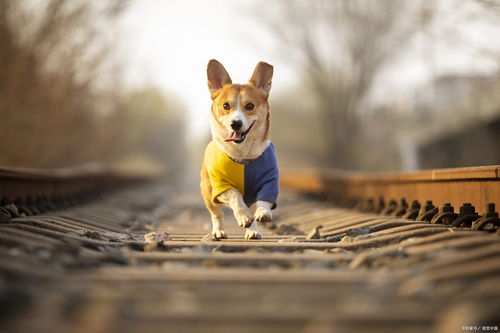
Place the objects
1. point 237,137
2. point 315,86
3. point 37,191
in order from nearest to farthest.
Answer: point 237,137, point 37,191, point 315,86

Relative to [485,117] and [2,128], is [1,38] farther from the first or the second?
[485,117]

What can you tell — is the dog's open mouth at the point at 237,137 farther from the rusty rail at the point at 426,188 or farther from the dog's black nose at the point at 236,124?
the rusty rail at the point at 426,188

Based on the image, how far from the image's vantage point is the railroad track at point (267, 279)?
82.4 inches

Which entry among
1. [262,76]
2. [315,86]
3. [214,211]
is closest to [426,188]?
[262,76]

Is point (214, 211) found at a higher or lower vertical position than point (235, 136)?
lower

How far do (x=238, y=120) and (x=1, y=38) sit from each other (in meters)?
6.03

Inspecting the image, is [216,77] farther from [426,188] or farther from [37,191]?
[37,191]

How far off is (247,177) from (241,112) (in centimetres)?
49

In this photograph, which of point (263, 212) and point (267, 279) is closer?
point (267, 279)

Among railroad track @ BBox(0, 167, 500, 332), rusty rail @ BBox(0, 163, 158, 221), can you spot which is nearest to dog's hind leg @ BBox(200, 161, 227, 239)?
railroad track @ BBox(0, 167, 500, 332)

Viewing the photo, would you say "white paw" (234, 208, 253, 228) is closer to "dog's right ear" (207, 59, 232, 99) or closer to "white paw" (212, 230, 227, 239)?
"white paw" (212, 230, 227, 239)

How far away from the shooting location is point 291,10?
25.3m

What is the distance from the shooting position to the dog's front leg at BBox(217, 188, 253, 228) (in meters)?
4.35

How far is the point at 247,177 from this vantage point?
4566mm
